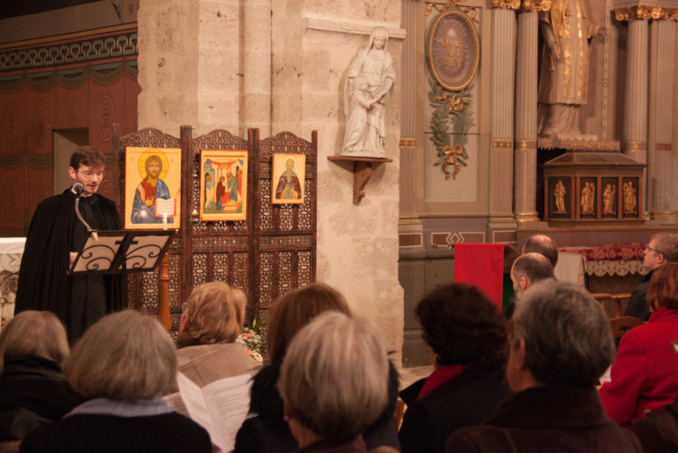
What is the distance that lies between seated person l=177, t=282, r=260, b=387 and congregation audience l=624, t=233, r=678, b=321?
284 cm

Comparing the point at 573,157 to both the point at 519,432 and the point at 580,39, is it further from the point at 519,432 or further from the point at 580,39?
the point at 519,432

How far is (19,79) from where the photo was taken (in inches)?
386

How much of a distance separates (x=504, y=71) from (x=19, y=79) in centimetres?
597

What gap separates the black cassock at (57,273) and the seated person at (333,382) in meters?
3.28

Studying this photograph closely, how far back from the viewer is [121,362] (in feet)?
6.72

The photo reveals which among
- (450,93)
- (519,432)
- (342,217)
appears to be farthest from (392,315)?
(519,432)

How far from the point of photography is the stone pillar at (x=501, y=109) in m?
9.01

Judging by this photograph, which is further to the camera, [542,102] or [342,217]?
[542,102]

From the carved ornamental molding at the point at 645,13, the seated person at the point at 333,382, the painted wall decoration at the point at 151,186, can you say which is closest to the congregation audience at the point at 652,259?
the painted wall decoration at the point at 151,186

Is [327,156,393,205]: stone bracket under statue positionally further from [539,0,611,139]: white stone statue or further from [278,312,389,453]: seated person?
[278,312,389,453]: seated person

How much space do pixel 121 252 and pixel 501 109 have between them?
18.9ft

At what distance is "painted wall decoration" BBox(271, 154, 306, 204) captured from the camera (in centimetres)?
642

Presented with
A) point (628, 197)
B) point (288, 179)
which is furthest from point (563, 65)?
point (288, 179)

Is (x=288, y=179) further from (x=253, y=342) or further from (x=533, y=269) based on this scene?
(x=533, y=269)
